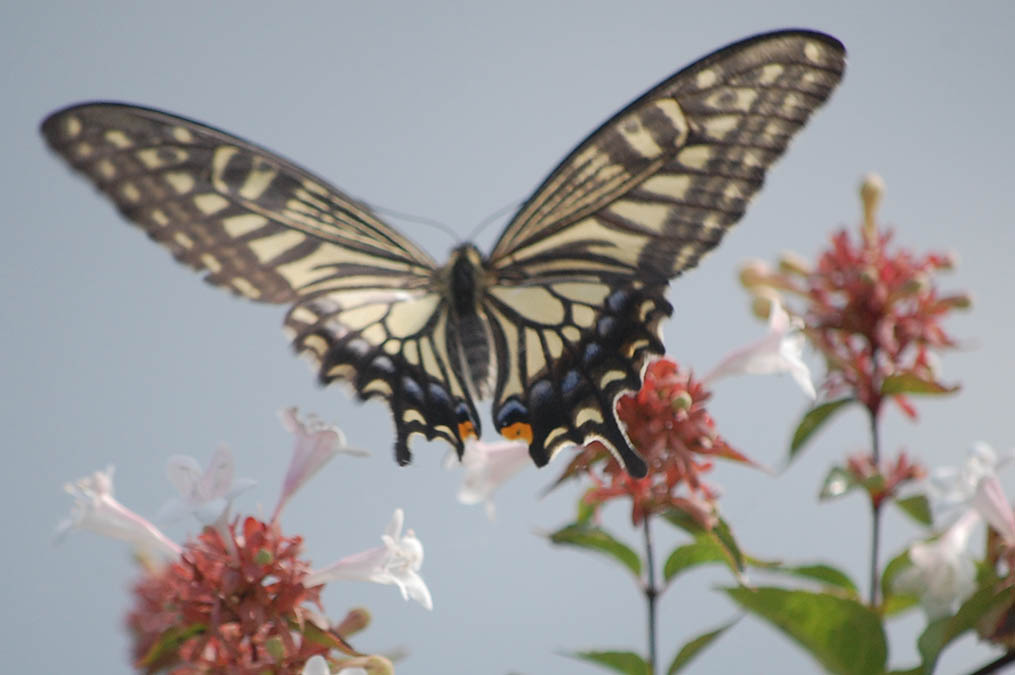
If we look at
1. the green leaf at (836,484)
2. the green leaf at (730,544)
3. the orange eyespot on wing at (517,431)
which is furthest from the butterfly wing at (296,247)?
the green leaf at (836,484)

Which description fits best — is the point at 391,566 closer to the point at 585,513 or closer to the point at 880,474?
the point at 585,513

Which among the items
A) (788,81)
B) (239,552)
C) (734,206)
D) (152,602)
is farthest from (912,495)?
(152,602)

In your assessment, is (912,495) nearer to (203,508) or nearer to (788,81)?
(788,81)

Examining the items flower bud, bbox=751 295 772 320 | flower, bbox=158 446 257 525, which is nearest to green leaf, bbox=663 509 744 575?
flower, bbox=158 446 257 525

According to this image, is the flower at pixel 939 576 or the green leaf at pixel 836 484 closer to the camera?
the flower at pixel 939 576

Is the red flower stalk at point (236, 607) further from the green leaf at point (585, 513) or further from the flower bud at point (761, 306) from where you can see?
the flower bud at point (761, 306)

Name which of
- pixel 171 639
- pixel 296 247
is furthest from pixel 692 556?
pixel 296 247
